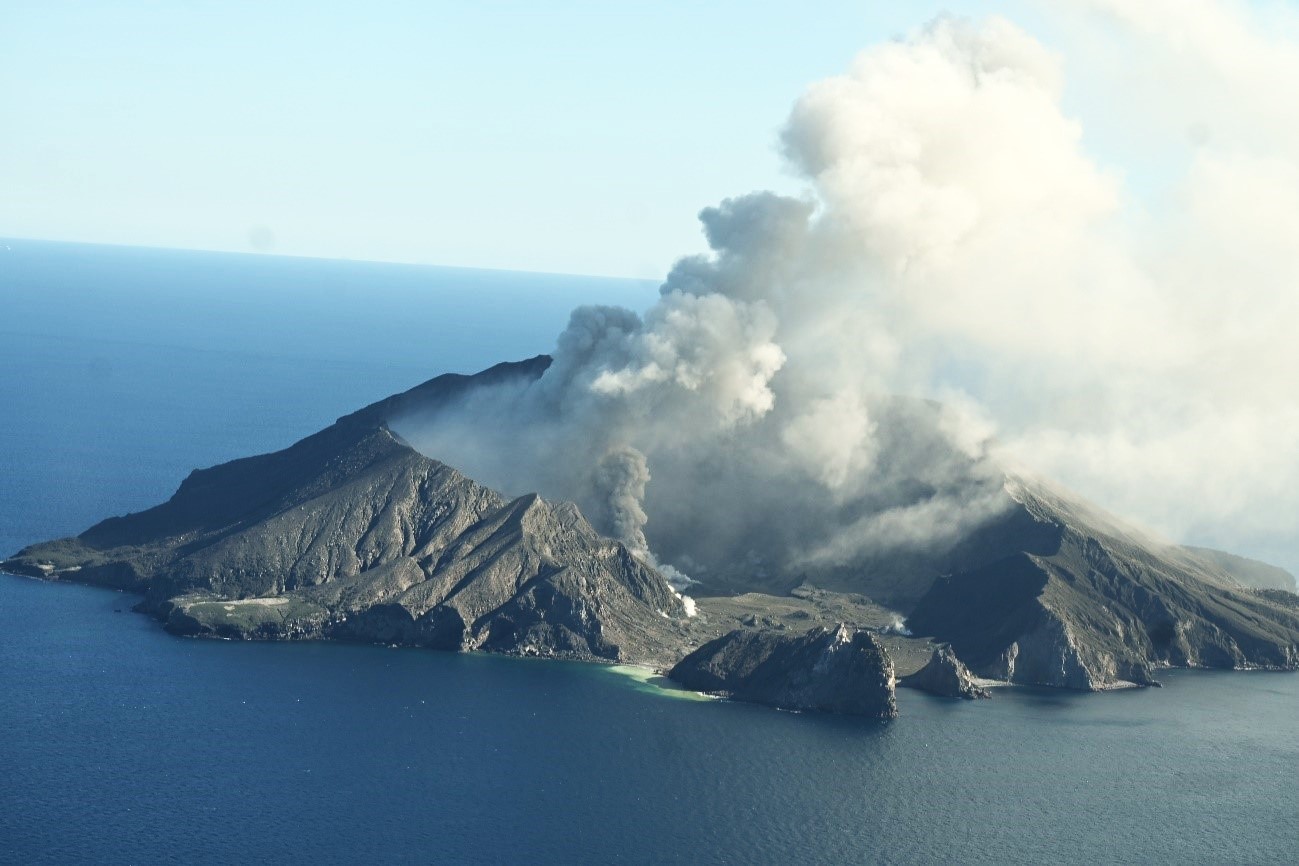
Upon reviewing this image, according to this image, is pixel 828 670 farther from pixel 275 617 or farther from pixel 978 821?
pixel 275 617

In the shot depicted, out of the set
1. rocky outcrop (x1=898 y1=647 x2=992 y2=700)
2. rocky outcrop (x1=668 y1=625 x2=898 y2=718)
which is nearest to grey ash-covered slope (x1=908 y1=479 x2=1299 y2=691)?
rocky outcrop (x1=898 y1=647 x2=992 y2=700)

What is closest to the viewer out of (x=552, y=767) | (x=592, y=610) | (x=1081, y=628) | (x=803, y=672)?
(x=552, y=767)

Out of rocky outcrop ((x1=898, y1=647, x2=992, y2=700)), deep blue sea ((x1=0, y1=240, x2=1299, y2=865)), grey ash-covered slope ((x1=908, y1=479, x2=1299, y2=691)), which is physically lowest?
deep blue sea ((x1=0, y1=240, x2=1299, y2=865))

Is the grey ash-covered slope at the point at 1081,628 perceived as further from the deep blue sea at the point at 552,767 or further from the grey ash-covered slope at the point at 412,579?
the grey ash-covered slope at the point at 412,579

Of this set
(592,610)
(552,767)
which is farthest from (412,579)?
(552,767)

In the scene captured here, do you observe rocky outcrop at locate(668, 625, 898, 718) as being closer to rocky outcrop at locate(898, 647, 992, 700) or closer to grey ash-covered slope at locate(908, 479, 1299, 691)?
rocky outcrop at locate(898, 647, 992, 700)

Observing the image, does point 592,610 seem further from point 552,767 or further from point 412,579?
point 552,767

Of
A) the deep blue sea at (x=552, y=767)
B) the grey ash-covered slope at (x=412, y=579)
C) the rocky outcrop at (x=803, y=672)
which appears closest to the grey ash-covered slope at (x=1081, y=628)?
the deep blue sea at (x=552, y=767)
